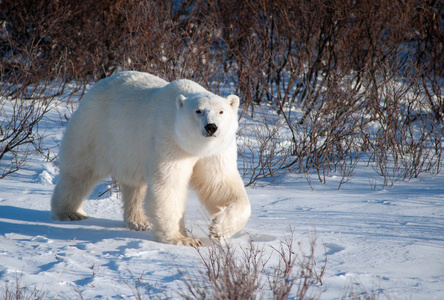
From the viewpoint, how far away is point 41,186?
15.5ft

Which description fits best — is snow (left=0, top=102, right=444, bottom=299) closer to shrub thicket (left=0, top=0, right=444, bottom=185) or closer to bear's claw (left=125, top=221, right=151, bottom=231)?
bear's claw (left=125, top=221, right=151, bottom=231)

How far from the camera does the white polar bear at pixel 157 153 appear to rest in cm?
304

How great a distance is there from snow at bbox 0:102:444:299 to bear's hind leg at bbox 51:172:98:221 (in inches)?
3.9

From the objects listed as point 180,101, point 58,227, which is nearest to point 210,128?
point 180,101

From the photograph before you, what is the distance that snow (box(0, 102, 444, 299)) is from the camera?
2438mm

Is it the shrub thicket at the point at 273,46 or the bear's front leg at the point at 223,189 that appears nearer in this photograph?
the bear's front leg at the point at 223,189

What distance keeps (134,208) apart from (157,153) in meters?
0.76

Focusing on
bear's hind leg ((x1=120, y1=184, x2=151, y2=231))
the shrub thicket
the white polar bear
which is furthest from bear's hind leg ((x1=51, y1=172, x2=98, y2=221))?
the shrub thicket

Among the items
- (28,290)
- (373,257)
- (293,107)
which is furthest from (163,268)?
(293,107)

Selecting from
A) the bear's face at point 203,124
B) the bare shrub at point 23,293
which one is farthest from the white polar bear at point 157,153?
the bare shrub at point 23,293

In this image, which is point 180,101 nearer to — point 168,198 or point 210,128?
A: point 210,128

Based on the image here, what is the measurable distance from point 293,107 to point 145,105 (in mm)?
4895

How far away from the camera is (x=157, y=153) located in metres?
3.17

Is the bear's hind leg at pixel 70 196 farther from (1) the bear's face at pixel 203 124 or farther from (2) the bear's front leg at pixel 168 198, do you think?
(1) the bear's face at pixel 203 124
